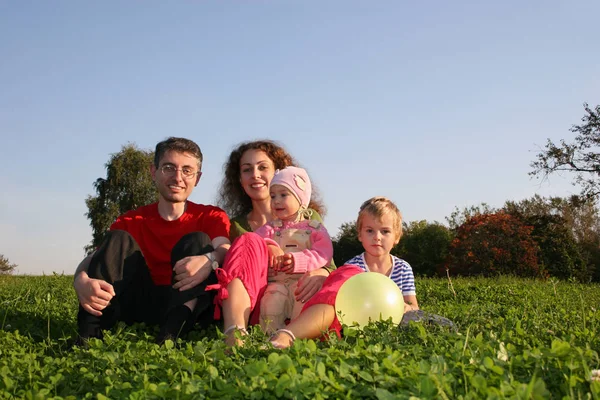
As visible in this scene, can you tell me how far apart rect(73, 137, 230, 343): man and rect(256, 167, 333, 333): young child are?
0.49 metres

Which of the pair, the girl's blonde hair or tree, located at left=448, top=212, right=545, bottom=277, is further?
tree, located at left=448, top=212, right=545, bottom=277

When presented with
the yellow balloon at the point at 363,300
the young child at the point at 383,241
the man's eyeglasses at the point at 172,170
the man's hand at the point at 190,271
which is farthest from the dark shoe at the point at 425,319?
the man's eyeglasses at the point at 172,170

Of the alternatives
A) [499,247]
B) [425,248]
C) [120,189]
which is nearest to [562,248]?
[499,247]

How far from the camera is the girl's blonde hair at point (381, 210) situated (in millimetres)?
5504

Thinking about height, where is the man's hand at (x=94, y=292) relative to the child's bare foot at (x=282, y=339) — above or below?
above

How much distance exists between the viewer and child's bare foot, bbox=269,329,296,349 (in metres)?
3.98

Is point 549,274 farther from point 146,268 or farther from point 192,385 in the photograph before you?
point 192,385

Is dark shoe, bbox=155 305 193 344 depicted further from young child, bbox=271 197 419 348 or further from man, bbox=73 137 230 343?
young child, bbox=271 197 419 348

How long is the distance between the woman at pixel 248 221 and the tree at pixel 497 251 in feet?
44.8

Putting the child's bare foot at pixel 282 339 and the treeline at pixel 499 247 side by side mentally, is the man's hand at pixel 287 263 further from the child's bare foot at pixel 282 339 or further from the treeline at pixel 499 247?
the treeline at pixel 499 247

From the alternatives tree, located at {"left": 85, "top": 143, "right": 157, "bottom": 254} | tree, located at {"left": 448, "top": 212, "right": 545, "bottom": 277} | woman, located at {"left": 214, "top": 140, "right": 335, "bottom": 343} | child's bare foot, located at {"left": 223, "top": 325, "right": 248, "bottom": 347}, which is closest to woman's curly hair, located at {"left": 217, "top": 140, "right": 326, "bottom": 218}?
woman, located at {"left": 214, "top": 140, "right": 335, "bottom": 343}

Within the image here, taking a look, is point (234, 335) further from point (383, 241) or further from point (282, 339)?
point (383, 241)

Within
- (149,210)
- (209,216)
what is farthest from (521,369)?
(149,210)

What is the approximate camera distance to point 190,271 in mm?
4625
